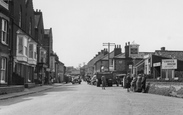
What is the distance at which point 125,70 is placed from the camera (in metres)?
80.6

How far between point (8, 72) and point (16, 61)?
4.48 meters

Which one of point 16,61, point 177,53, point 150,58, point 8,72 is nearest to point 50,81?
point 150,58

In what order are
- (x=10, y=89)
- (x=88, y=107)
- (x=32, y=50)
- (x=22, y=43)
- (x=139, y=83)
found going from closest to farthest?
1. (x=88, y=107)
2. (x=10, y=89)
3. (x=139, y=83)
4. (x=22, y=43)
5. (x=32, y=50)

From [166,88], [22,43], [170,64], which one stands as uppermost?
[22,43]

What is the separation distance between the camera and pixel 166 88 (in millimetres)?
25406

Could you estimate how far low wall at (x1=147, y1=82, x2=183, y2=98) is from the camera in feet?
74.9

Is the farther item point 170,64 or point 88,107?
point 170,64

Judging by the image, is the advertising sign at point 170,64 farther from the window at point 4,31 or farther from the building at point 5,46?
the window at point 4,31

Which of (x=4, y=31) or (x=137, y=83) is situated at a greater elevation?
(x=4, y=31)

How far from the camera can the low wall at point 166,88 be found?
74.9 ft

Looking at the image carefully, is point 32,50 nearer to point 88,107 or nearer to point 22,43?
point 22,43

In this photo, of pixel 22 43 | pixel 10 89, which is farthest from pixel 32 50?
pixel 10 89

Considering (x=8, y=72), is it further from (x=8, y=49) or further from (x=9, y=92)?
(x=9, y=92)

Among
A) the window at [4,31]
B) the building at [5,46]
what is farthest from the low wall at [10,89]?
the window at [4,31]
